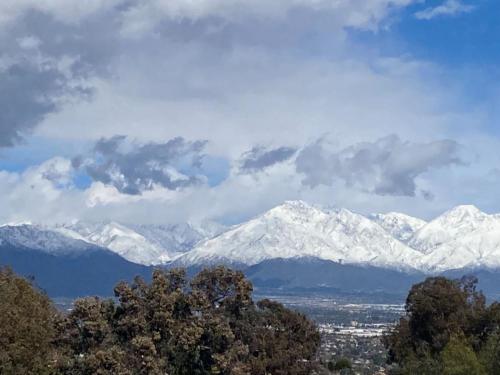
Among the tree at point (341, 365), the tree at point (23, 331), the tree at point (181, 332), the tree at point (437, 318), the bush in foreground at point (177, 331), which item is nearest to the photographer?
the tree at point (23, 331)

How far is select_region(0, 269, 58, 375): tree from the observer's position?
4750 centimetres

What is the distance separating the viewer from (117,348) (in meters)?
55.2

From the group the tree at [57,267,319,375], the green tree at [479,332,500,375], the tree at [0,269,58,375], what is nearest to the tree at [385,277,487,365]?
the green tree at [479,332,500,375]

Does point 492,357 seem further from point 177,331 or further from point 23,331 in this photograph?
point 23,331

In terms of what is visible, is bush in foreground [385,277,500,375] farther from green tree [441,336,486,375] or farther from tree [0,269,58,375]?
tree [0,269,58,375]

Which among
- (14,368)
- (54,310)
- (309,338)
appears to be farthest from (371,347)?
(14,368)

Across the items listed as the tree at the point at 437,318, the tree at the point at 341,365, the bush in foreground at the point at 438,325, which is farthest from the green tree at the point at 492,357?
the tree at the point at 341,365

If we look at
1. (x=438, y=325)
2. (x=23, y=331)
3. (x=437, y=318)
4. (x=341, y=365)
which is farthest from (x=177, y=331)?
(x=341, y=365)

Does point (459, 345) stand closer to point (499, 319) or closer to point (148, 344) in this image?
point (499, 319)

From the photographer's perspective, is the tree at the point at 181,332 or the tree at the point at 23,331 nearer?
the tree at the point at 23,331

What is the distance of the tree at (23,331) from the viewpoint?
1870 inches

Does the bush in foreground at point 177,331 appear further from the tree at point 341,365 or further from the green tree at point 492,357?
the tree at point 341,365

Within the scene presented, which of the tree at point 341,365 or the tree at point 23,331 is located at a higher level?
the tree at point 23,331

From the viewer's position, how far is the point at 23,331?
48.7 metres
